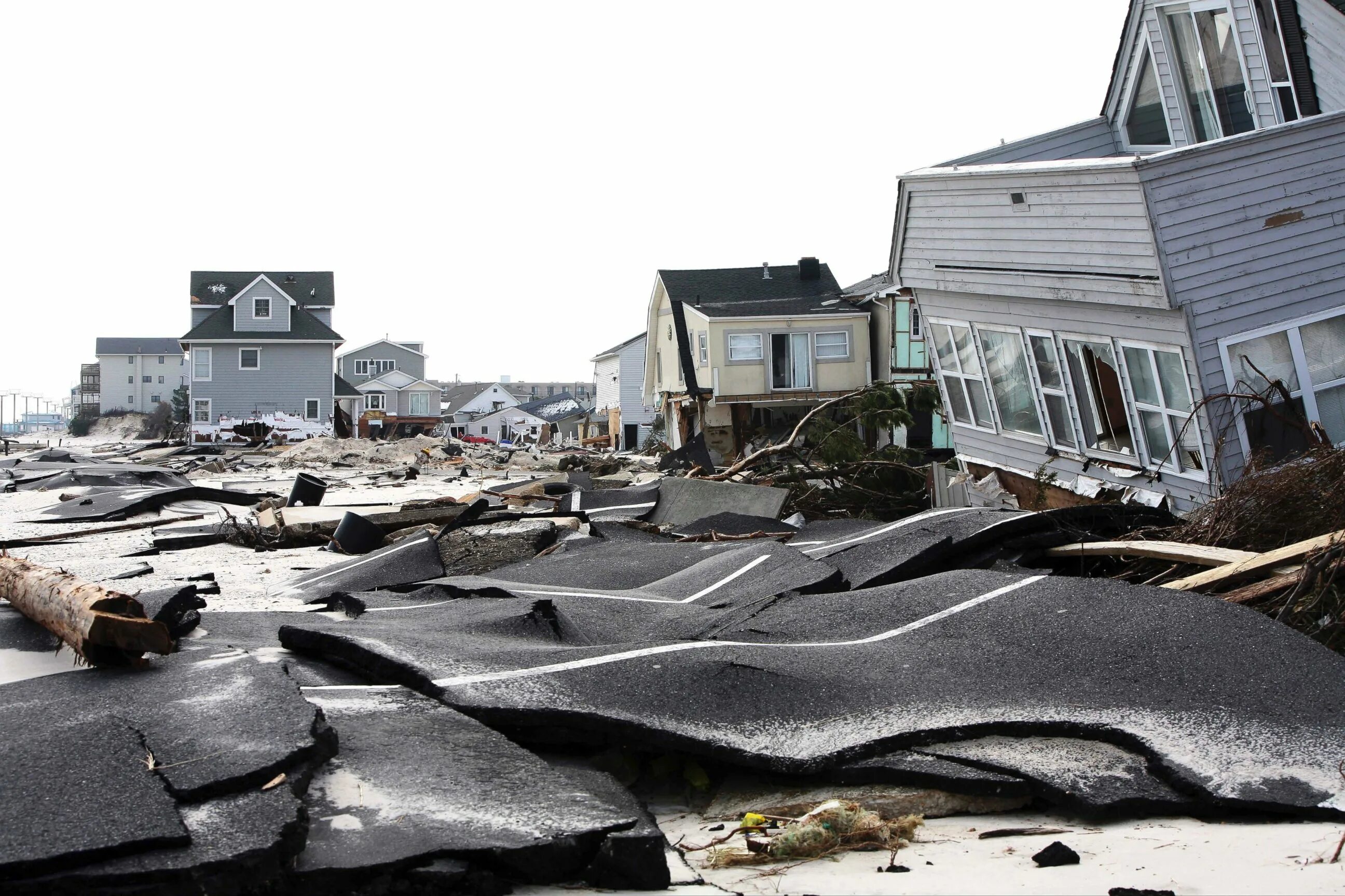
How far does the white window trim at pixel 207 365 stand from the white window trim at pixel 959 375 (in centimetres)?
4240

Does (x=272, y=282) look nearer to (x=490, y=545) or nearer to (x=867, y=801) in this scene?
(x=490, y=545)

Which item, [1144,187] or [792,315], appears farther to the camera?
[792,315]

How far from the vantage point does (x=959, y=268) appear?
13.4 meters

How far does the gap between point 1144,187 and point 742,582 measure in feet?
16.2

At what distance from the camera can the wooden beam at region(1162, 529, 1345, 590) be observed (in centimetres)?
625

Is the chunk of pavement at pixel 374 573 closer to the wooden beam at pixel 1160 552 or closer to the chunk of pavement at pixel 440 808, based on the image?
the chunk of pavement at pixel 440 808

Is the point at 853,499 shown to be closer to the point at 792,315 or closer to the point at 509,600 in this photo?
the point at 509,600

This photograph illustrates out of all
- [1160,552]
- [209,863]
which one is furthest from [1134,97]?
[209,863]

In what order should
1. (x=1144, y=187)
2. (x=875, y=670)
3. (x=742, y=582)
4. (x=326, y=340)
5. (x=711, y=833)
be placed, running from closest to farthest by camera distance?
(x=711, y=833) → (x=875, y=670) → (x=742, y=582) → (x=1144, y=187) → (x=326, y=340)

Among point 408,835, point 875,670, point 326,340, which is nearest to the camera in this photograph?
point 408,835

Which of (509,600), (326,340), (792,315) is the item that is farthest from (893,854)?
(326,340)

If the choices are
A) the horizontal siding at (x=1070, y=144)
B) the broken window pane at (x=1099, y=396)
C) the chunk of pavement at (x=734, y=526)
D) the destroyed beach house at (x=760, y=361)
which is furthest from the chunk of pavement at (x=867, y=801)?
the destroyed beach house at (x=760, y=361)

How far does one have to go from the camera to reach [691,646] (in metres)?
5.66

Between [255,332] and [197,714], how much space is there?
50129 mm
